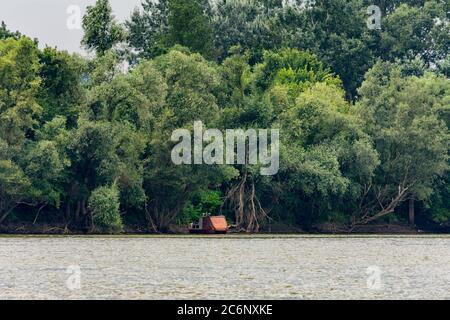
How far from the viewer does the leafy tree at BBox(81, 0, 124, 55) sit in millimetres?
96500

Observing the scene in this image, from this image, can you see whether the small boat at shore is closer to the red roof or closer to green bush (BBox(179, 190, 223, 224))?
the red roof

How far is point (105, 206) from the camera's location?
85750mm

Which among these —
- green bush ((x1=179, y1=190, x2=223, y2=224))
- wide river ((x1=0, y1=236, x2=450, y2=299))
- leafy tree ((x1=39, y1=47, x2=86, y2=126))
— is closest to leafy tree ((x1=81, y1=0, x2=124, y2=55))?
leafy tree ((x1=39, y1=47, x2=86, y2=126))

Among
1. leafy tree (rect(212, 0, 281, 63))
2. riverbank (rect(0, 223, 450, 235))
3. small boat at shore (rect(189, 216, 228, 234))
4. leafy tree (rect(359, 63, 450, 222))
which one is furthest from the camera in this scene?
leafy tree (rect(212, 0, 281, 63))

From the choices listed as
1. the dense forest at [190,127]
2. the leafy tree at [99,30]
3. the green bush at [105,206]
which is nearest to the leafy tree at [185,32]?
the dense forest at [190,127]

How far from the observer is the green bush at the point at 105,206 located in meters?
85.9

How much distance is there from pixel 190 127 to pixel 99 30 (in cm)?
1058

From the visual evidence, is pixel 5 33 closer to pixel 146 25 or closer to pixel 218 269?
pixel 146 25

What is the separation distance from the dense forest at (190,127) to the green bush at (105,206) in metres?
0.11

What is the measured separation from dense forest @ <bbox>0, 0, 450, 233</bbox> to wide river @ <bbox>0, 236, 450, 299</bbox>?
17.8ft

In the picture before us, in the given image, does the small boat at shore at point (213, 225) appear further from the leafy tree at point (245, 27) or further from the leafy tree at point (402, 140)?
the leafy tree at point (245, 27)

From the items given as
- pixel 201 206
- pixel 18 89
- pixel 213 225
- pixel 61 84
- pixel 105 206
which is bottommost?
pixel 213 225

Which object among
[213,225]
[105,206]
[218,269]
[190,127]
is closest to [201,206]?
[213,225]

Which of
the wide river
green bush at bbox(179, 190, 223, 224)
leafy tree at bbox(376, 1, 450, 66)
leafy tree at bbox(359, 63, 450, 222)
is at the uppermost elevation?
leafy tree at bbox(376, 1, 450, 66)
